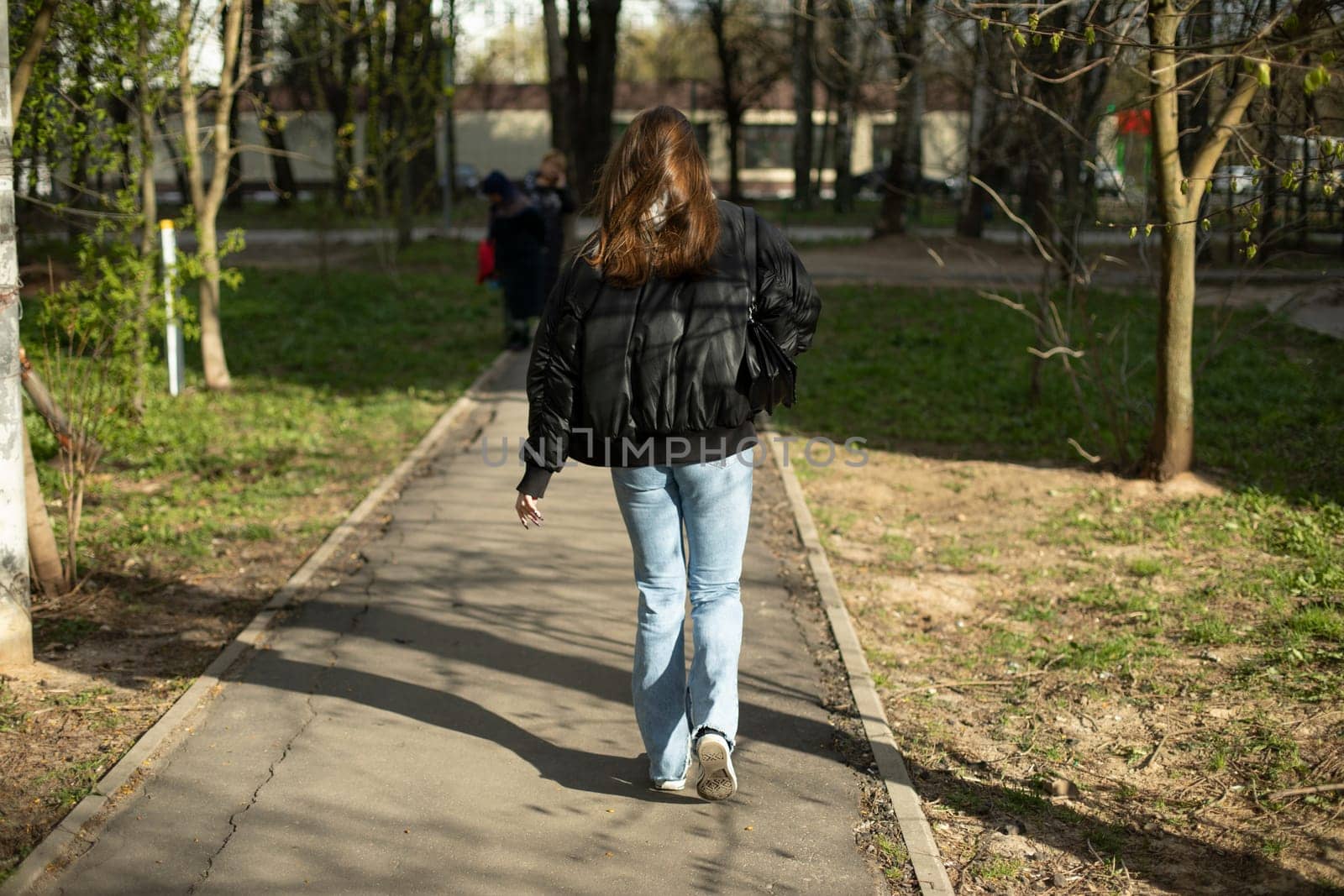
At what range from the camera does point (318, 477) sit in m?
8.05

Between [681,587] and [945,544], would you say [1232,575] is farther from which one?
[681,587]

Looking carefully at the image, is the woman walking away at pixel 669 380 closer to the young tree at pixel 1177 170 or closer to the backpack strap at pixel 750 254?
the backpack strap at pixel 750 254

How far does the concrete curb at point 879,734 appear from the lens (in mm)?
3588

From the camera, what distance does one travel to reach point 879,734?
4438mm

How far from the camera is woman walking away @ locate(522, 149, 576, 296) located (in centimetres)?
1261

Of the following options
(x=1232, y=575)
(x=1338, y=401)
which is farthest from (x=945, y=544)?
(x=1338, y=401)

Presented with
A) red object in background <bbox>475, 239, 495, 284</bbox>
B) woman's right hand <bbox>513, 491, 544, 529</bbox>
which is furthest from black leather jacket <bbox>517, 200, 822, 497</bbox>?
red object in background <bbox>475, 239, 495, 284</bbox>

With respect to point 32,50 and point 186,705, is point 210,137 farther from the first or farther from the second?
point 186,705

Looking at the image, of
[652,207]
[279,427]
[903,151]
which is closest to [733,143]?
[903,151]

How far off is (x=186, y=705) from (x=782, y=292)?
260cm

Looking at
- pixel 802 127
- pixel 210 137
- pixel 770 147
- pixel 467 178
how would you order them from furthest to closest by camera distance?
1. pixel 770 147
2. pixel 467 178
3. pixel 802 127
4. pixel 210 137

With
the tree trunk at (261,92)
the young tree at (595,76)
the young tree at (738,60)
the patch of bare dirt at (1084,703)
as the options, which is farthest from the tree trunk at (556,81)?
the young tree at (738,60)

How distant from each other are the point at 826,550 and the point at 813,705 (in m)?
2.11

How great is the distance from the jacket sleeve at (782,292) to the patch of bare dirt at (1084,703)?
60.3 inches
